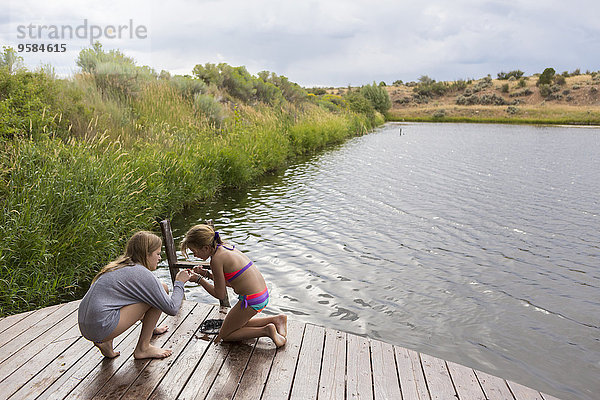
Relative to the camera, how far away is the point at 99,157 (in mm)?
8367

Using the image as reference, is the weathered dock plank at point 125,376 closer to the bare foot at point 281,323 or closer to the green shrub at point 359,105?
the bare foot at point 281,323

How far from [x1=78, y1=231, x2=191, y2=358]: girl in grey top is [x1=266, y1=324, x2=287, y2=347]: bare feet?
774 mm

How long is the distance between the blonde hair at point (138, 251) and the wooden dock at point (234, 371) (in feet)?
2.43

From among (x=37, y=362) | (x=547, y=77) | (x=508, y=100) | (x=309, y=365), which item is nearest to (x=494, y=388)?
(x=309, y=365)

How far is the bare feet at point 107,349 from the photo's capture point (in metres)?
3.57

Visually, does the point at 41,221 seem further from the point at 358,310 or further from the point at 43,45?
the point at 43,45

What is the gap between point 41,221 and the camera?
5.58 meters

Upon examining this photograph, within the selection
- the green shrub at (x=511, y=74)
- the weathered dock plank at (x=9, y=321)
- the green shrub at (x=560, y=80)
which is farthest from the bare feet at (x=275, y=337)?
the green shrub at (x=511, y=74)

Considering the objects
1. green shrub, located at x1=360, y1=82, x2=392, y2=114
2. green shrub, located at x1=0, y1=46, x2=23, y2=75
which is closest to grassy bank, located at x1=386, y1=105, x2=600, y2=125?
green shrub, located at x1=360, y1=82, x2=392, y2=114

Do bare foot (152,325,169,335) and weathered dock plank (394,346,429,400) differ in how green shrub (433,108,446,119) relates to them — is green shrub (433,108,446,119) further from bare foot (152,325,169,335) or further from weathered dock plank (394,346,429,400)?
bare foot (152,325,169,335)

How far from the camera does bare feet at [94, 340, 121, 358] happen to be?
357 cm

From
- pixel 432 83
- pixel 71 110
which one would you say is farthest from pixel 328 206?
pixel 432 83

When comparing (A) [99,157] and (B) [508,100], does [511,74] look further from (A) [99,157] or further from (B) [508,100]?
(A) [99,157]

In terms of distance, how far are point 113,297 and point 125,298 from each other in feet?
0.27
